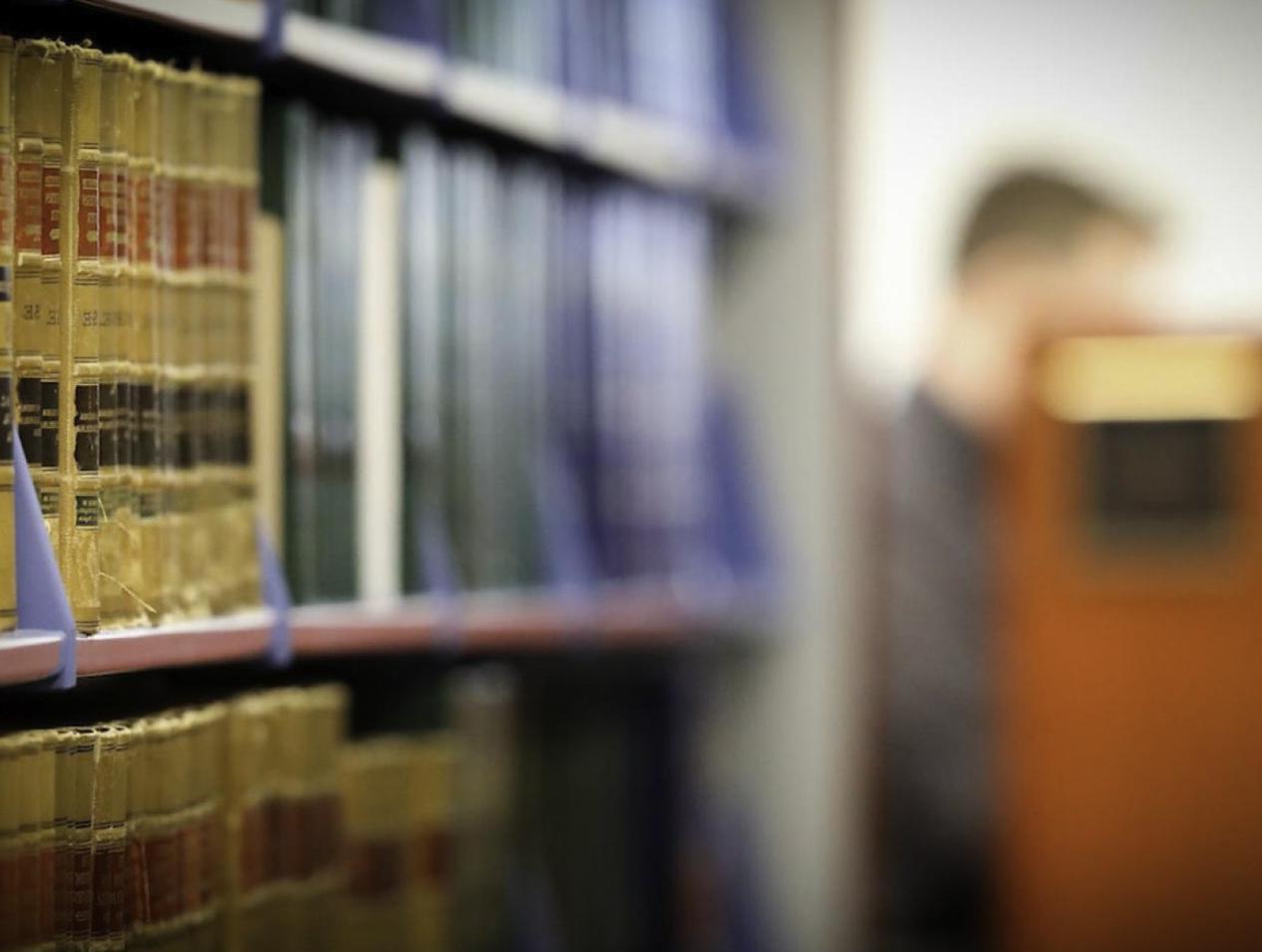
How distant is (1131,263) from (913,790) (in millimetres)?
1316

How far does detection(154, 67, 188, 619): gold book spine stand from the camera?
1.12 metres

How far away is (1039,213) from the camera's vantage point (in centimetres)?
321

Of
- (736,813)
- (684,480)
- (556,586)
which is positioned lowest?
(736,813)

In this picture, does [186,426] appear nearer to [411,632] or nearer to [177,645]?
[177,645]

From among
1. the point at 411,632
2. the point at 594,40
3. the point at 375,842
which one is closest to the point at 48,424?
the point at 411,632

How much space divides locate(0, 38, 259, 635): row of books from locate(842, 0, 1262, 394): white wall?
6.78ft

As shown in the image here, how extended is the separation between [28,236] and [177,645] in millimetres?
321

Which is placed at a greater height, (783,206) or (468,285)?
(783,206)

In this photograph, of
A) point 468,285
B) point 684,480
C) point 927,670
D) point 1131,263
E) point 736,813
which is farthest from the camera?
point 927,670

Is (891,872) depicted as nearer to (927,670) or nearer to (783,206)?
(927,670)

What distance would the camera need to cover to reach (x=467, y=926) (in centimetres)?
161

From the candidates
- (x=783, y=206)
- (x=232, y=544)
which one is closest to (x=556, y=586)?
(x=232, y=544)

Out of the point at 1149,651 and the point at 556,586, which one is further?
the point at 1149,651

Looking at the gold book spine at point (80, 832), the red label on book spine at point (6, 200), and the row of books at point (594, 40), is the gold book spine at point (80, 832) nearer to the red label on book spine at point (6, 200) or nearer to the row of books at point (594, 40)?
the red label on book spine at point (6, 200)
